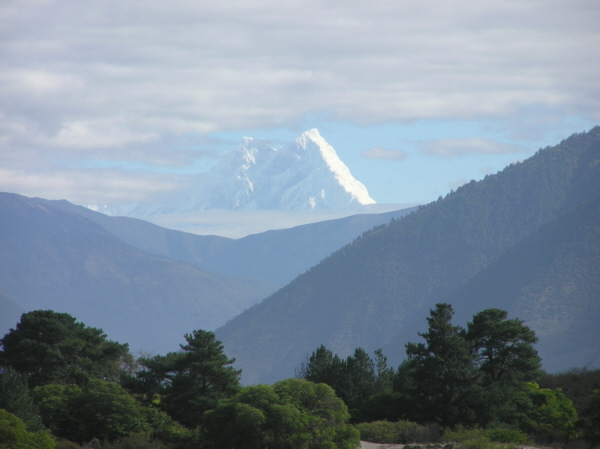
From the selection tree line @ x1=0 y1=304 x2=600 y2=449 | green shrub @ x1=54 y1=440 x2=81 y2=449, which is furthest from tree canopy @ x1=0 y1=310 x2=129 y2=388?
green shrub @ x1=54 y1=440 x2=81 y2=449

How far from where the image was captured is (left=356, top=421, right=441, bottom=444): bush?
193ft

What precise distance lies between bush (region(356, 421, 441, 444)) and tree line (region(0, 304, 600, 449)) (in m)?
3.33

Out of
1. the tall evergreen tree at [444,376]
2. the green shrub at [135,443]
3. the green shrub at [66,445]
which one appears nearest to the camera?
the green shrub at [66,445]

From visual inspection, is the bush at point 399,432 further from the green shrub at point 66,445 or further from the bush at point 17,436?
the bush at point 17,436

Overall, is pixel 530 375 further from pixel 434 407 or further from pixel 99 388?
pixel 99 388

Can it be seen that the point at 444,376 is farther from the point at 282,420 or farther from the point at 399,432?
the point at 282,420

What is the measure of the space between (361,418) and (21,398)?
27568 mm

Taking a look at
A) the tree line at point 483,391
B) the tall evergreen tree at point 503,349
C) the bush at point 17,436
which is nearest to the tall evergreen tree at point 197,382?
the tree line at point 483,391

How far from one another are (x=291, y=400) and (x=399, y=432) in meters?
8.72

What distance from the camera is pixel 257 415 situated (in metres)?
53.1

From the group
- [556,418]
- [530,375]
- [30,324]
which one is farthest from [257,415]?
[30,324]

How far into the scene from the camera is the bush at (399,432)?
58750mm

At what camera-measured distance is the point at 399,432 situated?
2351 inches

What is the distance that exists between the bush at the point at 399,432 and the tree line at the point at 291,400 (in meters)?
3.33
